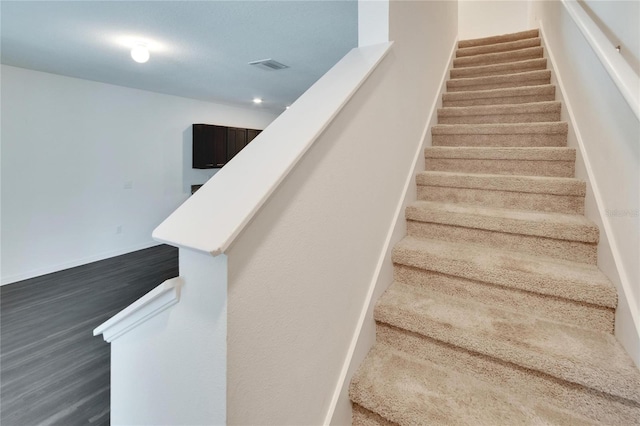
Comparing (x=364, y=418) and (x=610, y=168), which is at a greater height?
(x=610, y=168)

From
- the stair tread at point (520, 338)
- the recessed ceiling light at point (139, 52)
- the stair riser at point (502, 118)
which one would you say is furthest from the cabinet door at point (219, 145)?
the stair tread at point (520, 338)

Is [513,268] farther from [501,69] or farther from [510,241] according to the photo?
[501,69]

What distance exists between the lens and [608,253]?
3.99ft

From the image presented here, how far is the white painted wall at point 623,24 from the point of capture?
44.3 inches

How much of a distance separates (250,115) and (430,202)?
6147 millimetres

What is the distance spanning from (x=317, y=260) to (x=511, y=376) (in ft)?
2.64

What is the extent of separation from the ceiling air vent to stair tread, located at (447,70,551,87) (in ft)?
6.31

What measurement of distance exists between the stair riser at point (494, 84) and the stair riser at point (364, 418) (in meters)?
2.67

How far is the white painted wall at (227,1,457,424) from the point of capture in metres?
0.72

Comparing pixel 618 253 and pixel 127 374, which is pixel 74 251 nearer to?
pixel 127 374

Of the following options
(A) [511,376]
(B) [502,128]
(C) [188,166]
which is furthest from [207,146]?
(A) [511,376]

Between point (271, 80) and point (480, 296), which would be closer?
point (480, 296)

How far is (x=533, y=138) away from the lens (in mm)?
2014

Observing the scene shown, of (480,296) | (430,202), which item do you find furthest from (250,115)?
(480,296)
